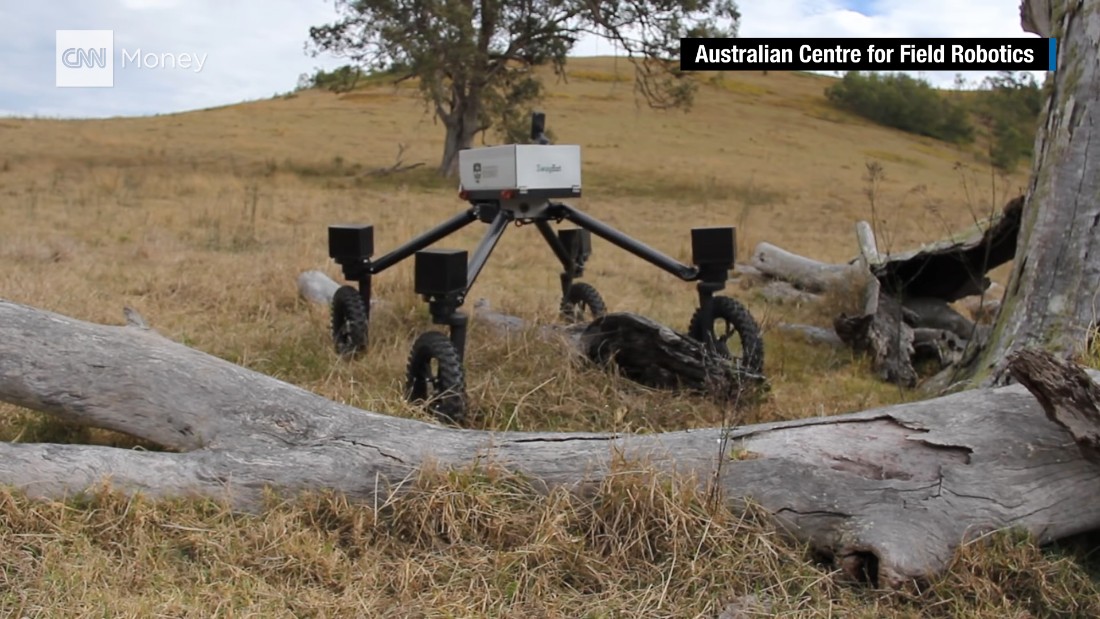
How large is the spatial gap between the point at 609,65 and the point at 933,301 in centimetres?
6427

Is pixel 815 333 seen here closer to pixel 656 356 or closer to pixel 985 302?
pixel 985 302

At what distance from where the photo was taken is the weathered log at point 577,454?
10.4 ft

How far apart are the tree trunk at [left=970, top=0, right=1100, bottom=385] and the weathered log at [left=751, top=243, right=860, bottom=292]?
124 inches

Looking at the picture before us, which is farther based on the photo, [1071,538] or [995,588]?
[1071,538]

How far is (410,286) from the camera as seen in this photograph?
7.22 m

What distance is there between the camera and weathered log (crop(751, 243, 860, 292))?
27.9ft

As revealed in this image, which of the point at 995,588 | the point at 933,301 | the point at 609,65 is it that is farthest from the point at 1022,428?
the point at 609,65

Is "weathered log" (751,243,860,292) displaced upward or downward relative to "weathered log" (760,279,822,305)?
upward

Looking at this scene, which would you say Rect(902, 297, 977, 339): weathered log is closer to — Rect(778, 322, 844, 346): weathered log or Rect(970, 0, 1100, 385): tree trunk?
Rect(778, 322, 844, 346): weathered log

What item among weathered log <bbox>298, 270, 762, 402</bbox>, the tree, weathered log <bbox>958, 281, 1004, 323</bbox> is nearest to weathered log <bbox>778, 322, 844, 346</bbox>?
weathered log <bbox>958, 281, 1004, 323</bbox>

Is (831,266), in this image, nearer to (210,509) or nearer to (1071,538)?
(1071,538)

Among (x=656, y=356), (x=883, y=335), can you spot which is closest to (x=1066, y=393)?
(x=656, y=356)

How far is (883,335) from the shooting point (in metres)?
6.64

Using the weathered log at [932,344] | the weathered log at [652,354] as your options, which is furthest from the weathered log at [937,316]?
the weathered log at [652,354]
